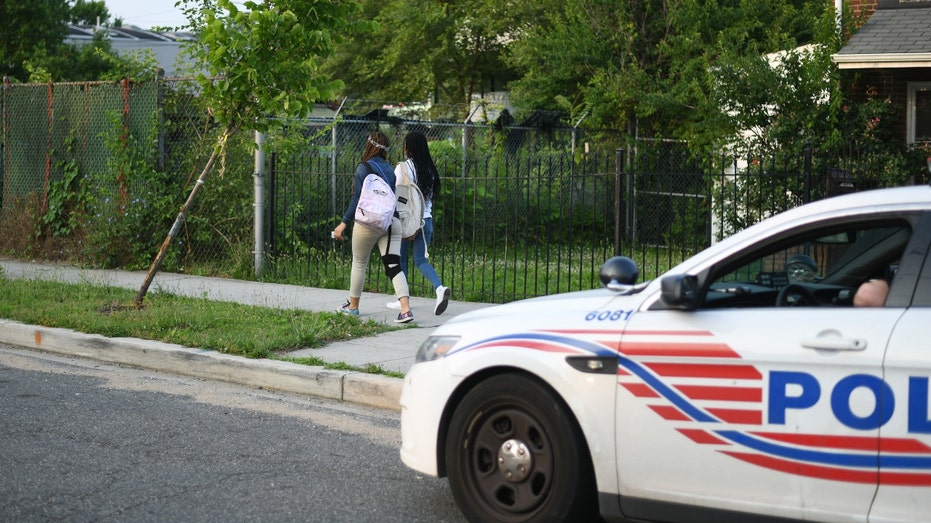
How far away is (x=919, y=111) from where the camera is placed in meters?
16.7

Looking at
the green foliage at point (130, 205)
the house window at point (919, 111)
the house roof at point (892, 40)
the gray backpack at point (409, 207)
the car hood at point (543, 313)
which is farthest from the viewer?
the house window at point (919, 111)

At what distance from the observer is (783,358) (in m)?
4.13

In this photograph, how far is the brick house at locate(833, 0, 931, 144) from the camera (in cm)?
1570

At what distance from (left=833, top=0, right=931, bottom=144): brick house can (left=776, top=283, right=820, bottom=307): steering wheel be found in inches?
468

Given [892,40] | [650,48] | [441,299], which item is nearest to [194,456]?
[441,299]

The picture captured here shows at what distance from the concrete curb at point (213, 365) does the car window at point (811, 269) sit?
3.41 metres

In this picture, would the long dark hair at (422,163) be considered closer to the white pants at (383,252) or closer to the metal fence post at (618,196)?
the white pants at (383,252)

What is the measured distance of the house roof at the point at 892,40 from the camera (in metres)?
15.1

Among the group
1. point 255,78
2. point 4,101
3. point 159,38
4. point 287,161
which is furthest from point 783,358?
point 159,38

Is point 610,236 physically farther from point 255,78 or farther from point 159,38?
point 159,38

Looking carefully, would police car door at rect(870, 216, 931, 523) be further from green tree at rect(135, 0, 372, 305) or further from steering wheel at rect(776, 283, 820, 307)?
green tree at rect(135, 0, 372, 305)

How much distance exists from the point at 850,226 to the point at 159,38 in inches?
2110

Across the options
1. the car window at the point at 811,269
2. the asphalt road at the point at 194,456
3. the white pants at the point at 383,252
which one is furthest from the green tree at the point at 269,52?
the car window at the point at 811,269

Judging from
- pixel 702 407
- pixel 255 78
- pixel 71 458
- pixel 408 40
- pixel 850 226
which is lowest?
pixel 71 458
